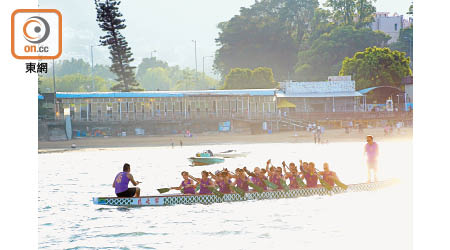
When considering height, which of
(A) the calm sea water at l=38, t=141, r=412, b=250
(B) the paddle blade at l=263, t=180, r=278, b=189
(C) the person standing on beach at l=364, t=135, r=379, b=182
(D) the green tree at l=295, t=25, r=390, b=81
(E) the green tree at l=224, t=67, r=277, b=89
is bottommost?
(A) the calm sea water at l=38, t=141, r=412, b=250

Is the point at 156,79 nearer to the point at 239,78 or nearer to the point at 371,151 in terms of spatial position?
the point at 239,78

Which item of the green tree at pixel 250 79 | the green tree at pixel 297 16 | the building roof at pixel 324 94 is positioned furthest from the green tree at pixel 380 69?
the green tree at pixel 297 16

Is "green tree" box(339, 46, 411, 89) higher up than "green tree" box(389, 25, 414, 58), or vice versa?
"green tree" box(389, 25, 414, 58)

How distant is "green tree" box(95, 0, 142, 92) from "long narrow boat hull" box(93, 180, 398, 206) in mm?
53775

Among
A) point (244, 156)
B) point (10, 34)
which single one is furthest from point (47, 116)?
point (10, 34)

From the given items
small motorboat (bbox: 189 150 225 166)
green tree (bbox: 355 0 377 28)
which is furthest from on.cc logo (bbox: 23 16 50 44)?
green tree (bbox: 355 0 377 28)

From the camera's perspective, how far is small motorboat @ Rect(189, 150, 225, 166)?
36750mm

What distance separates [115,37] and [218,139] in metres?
27.8

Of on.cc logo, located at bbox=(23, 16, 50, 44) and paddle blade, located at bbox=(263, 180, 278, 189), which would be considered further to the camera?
paddle blade, located at bbox=(263, 180, 278, 189)

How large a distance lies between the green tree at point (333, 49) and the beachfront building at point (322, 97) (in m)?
25.3

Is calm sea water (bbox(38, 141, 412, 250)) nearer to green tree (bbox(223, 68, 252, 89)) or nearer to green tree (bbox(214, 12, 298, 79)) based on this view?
green tree (bbox(223, 68, 252, 89))

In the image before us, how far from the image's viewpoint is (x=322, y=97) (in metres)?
65.4

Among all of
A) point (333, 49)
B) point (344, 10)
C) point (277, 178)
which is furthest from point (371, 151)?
point (344, 10)

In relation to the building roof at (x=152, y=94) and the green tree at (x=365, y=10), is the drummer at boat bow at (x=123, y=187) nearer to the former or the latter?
the building roof at (x=152, y=94)
